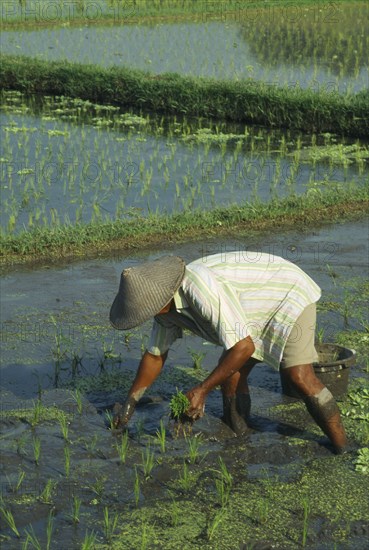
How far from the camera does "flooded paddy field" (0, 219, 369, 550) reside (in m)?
3.59

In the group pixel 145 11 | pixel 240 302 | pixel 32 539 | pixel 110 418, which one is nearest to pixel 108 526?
pixel 32 539

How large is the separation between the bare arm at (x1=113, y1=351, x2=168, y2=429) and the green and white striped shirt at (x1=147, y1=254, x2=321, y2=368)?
0.05 meters

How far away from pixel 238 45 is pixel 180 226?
913 centimetres

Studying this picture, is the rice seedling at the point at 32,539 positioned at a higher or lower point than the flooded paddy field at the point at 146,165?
higher

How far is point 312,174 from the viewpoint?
885 centimetres

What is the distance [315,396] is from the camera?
4027 mm

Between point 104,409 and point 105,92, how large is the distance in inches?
328

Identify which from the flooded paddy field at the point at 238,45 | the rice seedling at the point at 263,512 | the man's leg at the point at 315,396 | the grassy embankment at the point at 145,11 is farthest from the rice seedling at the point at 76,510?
the grassy embankment at the point at 145,11

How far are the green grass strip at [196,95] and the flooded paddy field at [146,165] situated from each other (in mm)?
223

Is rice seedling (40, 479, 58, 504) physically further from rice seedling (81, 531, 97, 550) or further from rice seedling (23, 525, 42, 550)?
rice seedling (81, 531, 97, 550)

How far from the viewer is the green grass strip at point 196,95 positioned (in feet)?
34.2

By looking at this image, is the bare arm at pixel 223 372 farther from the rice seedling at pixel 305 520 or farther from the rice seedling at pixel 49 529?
the rice seedling at pixel 49 529

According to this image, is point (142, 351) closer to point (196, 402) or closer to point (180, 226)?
point (196, 402)

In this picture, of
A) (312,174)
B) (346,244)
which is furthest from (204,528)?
(312,174)
